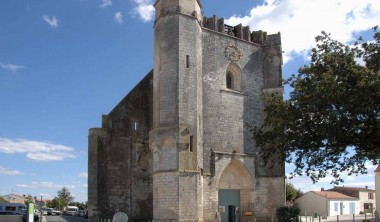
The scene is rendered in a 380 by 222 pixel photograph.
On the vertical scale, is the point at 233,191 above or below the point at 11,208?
above

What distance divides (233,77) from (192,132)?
20.3 ft

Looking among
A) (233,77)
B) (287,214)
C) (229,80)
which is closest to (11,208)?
(229,80)

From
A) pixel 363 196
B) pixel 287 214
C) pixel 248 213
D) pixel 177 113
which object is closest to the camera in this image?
pixel 177 113

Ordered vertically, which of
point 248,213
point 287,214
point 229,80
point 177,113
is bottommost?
point 248,213

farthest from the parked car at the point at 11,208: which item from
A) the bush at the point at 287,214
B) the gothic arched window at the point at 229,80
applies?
the bush at the point at 287,214

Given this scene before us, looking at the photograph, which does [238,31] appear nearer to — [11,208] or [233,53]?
[233,53]

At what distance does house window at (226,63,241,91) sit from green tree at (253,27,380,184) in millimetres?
9434

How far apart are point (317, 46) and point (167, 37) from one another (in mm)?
10013

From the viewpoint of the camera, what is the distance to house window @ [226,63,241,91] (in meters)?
28.5

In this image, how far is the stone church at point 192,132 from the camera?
23797 mm

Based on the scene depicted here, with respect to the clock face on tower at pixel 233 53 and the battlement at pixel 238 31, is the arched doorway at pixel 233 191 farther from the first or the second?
the battlement at pixel 238 31

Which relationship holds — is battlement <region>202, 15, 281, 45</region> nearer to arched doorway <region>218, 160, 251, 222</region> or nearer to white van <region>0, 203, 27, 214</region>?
arched doorway <region>218, 160, 251, 222</region>

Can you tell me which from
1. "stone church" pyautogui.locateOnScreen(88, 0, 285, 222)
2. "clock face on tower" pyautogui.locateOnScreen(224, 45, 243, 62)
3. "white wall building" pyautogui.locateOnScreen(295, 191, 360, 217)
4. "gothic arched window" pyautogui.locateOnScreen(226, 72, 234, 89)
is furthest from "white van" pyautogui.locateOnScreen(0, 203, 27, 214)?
"white wall building" pyautogui.locateOnScreen(295, 191, 360, 217)

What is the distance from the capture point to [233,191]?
27.6 metres
